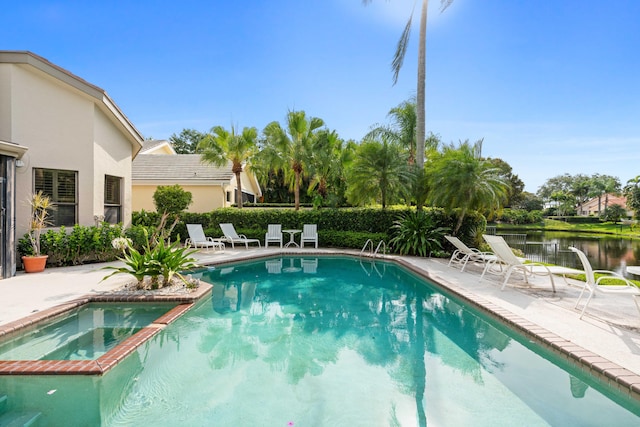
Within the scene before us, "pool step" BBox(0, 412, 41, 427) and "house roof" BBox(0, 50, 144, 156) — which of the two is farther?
"house roof" BBox(0, 50, 144, 156)

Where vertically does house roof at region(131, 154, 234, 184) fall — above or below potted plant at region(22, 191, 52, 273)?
above

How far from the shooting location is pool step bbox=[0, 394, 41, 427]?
3000 mm

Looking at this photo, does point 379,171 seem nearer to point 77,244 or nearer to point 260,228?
point 260,228

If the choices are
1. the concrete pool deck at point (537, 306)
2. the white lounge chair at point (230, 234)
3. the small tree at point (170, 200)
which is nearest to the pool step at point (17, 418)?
the concrete pool deck at point (537, 306)

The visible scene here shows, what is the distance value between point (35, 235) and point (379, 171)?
1131 cm

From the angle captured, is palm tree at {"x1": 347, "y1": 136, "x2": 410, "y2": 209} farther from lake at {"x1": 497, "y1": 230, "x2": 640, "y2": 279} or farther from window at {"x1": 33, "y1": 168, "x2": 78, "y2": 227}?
window at {"x1": 33, "y1": 168, "x2": 78, "y2": 227}

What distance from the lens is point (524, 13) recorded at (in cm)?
1316

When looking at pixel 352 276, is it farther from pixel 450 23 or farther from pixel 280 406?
pixel 450 23

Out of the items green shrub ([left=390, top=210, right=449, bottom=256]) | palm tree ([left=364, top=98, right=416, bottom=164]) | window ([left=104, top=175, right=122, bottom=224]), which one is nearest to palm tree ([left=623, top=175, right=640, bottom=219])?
palm tree ([left=364, top=98, right=416, bottom=164])

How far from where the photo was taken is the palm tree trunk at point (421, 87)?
1453cm

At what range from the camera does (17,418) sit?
3.09 m

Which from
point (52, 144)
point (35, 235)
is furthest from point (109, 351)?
point (52, 144)

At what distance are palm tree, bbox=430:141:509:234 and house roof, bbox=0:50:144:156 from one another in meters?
11.2

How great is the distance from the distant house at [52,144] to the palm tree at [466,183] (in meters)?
11.4
